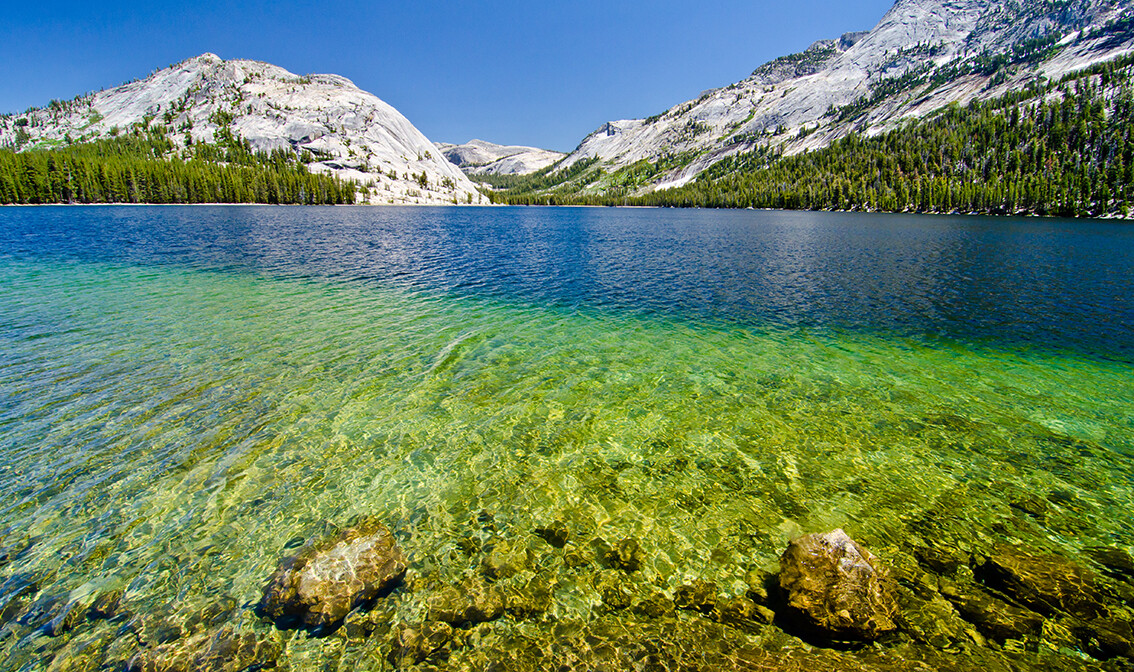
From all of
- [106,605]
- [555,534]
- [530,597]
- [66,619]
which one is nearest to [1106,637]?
[555,534]

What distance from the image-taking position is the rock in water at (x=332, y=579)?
740 cm

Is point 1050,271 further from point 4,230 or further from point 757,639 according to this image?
point 4,230

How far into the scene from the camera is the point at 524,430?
13633mm

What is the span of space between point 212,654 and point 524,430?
8.28 meters

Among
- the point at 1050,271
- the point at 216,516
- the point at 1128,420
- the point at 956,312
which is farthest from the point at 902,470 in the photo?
the point at 1050,271

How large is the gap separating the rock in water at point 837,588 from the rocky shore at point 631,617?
2cm

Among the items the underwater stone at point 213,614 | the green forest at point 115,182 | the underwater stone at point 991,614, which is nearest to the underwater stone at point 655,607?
the underwater stone at point 991,614

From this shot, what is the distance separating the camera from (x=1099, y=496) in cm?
1062

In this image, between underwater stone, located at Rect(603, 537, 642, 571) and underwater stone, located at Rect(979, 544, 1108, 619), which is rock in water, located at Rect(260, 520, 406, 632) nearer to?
underwater stone, located at Rect(603, 537, 642, 571)

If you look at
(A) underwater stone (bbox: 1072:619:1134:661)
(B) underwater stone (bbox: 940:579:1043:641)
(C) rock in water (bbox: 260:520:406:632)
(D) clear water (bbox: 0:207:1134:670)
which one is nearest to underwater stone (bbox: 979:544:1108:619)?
(A) underwater stone (bbox: 1072:619:1134:661)

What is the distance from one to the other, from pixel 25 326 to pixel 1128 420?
152ft

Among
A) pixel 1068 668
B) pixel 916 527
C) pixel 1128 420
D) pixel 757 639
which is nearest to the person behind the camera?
pixel 1068 668

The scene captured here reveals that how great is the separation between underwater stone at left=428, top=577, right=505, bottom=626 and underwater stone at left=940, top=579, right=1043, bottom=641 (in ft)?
26.4

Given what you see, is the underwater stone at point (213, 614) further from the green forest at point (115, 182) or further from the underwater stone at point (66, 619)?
Result: the green forest at point (115, 182)
